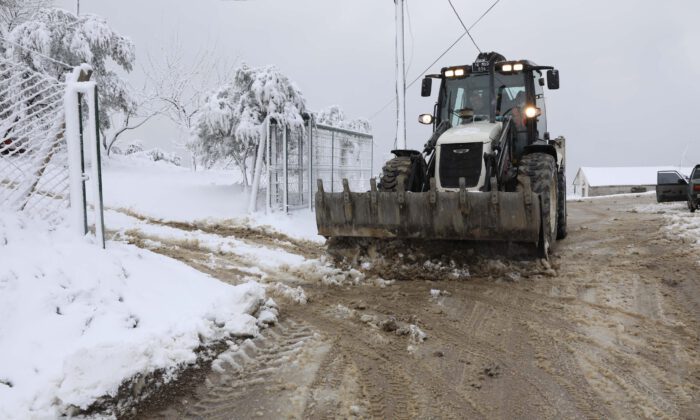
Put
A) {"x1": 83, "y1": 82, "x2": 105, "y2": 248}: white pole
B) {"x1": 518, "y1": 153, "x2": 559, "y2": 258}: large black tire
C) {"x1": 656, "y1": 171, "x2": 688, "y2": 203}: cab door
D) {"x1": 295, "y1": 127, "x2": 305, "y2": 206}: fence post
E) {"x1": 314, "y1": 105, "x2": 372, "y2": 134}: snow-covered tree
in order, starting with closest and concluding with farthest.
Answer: {"x1": 83, "y1": 82, "x2": 105, "y2": 248}: white pole, {"x1": 518, "y1": 153, "x2": 559, "y2": 258}: large black tire, {"x1": 295, "y1": 127, "x2": 305, "y2": 206}: fence post, {"x1": 656, "y1": 171, "x2": 688, "y2": 203}: cab door, {"x1": 314, "y1": 105, "x2": 372, "y2": 134}: snow-covered tree

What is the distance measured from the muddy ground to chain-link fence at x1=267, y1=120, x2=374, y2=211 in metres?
4.87

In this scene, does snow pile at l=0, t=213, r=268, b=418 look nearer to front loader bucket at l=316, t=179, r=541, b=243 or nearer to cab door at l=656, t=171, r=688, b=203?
front loader bucket at l=316, t=179, r=541, b=243

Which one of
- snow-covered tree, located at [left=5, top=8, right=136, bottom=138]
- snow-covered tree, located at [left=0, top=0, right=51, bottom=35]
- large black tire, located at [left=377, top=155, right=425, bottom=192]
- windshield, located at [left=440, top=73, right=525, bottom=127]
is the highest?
snow-covered tree, located at [left=0, top=0, right=51, bottom=35]

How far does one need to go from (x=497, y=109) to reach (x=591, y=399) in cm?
549

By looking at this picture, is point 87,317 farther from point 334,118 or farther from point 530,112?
point 334,118

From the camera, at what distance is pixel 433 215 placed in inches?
240

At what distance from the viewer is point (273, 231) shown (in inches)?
388

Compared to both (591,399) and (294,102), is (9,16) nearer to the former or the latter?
(294,102)

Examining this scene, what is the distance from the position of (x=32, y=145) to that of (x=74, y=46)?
13.1 m

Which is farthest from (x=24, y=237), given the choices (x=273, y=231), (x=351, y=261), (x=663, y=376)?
(x=273, y=231)

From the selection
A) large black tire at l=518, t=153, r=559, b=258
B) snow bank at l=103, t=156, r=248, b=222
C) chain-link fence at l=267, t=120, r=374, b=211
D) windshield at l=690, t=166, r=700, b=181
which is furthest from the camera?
windshield at l=690, t=166, r=700, b=181

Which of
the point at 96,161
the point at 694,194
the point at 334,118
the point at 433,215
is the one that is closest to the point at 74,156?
the point at 96,161

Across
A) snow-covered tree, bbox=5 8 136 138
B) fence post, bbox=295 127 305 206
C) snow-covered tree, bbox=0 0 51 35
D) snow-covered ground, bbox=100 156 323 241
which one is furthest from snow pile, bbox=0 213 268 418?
snow-covered tree, bbox=0 0 51 35

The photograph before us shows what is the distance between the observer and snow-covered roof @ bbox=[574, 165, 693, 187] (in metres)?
56.4
